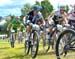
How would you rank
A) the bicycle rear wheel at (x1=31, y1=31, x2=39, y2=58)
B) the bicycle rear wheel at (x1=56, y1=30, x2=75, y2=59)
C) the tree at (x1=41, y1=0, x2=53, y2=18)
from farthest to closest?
the tree at (x1=41, y1=0, x2=53, y2=18) < the bicycle rear wheel at (x1=31, y1=31, x2=39, y2=58) < the bicycle rear wheel at (x1=56, y1=30, x2=75, y2=59)

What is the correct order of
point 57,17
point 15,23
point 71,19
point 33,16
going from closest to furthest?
point 71,19 → point 33,16 → point 57,17 → point 15,23

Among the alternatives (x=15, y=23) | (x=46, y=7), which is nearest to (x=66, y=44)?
(x=15, y=23)

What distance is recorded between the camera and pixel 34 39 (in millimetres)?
12078

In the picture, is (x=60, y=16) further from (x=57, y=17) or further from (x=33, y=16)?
(x=33, y=16)

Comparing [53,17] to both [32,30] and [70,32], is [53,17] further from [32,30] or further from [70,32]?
[70,32]

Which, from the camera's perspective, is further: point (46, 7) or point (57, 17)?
point (46, 7)

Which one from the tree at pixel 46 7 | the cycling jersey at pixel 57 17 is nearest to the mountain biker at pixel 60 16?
the cycling jersey at pixel 57 17

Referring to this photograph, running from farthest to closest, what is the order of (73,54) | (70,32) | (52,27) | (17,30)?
(17,30) < (52,27) < (73,54) < (70,32)

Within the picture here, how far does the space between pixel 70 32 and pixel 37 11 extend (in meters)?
4.11

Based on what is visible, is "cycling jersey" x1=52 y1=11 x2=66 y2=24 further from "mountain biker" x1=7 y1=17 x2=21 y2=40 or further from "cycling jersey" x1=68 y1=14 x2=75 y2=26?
"mountain biker" x1=7 y1=17 x2=21 y2=40

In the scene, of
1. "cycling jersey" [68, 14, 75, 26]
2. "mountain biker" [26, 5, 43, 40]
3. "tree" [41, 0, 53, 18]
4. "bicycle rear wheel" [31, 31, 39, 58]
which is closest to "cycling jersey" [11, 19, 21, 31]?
"mountain biker" [26, 5, 43, 40]

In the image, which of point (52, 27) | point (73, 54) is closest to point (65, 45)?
point (73, 54)

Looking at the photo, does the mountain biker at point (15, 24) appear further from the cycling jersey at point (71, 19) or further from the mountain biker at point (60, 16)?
the cycling jersey at point (71, 19)

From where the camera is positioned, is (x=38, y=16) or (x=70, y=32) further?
(x=38, y=16)
